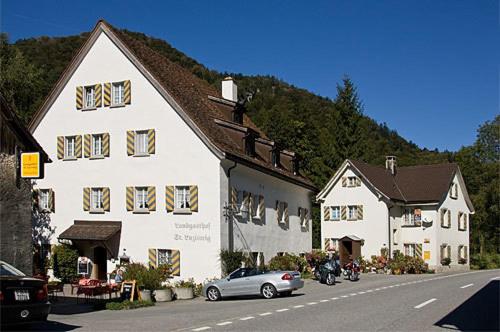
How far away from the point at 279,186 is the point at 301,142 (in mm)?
30548

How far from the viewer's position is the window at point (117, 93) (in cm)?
3322

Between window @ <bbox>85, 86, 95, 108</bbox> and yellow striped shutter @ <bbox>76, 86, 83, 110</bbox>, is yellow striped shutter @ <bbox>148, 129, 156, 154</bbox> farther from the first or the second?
yellow striped shutter @ <bbox>76, 86, 83, 110</bbox>

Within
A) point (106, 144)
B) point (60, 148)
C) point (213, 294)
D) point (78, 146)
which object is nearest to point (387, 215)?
point (106, 144)

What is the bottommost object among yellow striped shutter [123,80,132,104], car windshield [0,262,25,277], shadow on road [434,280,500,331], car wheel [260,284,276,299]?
car wheel [260,284,276,299]

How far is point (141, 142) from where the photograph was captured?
32.8 m

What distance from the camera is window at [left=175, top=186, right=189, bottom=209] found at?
1230 inches

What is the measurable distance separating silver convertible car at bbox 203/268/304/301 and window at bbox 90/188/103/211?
10306mm

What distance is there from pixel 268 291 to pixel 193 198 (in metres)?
7.80

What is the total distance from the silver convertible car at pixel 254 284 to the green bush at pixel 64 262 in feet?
34.0

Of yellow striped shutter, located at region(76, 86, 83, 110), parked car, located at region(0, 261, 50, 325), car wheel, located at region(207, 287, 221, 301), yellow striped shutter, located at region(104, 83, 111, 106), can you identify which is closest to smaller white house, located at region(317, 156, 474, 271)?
yellow striped shutter, located at region(104, 83, 111, 106)

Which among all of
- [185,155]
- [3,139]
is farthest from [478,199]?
[3,139]

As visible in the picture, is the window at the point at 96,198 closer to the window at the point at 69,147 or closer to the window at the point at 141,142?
the window at the point at 69,147

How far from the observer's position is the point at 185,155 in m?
31.2

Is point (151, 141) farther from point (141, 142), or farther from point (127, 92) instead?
point (127, 92)
